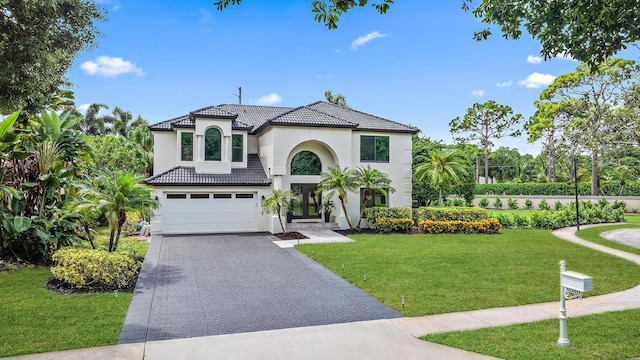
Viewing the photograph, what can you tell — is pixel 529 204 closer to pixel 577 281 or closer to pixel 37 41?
pixel 577 281

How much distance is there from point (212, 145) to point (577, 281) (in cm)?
1872

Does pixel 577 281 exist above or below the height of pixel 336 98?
below

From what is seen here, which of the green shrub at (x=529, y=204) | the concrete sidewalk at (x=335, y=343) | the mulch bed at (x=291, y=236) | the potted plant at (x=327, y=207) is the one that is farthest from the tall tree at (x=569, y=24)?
the green shrub at (x=529, y=204)

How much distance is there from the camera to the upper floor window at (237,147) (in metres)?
22.2

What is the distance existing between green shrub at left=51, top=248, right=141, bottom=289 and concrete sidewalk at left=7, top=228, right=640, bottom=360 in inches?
161

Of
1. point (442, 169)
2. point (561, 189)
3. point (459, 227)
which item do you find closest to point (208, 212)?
point (459, 227)

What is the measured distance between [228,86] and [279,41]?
585 inches

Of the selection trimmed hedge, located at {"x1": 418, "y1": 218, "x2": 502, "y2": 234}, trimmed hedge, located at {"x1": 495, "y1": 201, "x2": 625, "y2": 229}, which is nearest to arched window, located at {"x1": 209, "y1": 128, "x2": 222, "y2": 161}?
trimmed hedge, located at {"x1": 418, "y1": 218, "x2": 502, "y2": 234}

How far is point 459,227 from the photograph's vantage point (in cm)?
2188

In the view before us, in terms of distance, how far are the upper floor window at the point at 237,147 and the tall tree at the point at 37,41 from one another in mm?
12334

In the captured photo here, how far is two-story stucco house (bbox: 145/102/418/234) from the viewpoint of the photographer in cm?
2039

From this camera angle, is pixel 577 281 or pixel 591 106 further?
pixel 591 106

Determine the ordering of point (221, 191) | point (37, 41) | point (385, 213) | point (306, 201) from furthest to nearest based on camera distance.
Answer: point (306, 201), point (385, 213), point (221, 191), point (37, 41)

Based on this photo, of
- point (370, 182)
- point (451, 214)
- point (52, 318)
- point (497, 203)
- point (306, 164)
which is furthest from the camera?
point (497, 203)
